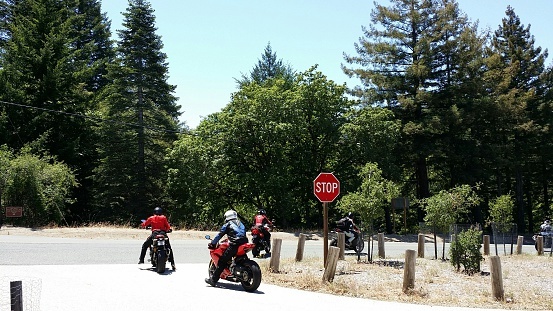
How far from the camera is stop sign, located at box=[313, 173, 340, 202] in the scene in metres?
15.1

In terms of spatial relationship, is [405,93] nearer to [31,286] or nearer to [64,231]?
[64,231]

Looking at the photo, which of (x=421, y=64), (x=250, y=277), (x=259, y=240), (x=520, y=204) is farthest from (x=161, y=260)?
(x=520, y=204)

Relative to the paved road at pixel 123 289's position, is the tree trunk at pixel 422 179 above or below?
above

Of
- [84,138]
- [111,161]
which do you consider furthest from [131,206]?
[84,138]

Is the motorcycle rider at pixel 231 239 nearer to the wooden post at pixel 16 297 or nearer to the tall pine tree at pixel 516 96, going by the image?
the wooden post at pixel 16 297

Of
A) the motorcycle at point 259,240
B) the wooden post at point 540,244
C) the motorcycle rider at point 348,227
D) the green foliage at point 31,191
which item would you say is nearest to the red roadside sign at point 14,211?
the green foliage at point 31,191

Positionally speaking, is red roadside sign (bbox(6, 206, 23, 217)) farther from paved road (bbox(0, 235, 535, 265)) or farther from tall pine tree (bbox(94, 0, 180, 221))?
tall pine tree (bbox(94, 0, 180, 221))

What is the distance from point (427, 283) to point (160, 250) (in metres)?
7.02

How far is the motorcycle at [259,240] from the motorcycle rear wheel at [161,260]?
195 inches

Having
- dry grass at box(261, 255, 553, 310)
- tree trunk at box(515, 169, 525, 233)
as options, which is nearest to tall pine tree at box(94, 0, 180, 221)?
dry grass at box(261, 255, 553, 310)

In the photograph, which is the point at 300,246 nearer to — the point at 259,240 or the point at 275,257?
the point at 259,240

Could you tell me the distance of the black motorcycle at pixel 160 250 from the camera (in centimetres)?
1357

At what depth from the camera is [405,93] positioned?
4009 centimetres

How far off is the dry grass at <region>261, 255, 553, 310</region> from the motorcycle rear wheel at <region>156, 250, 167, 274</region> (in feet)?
8.85
